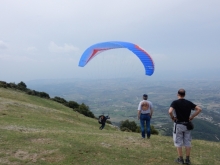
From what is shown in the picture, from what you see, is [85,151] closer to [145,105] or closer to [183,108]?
[145,105]

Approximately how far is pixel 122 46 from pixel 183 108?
8.51 m

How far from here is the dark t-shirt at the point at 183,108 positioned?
9070 millimetres

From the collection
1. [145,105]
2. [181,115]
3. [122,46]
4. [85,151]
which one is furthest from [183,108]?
[122,46]

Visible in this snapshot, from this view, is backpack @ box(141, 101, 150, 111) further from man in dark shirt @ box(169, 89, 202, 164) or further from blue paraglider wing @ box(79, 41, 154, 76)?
man in dark shirt @ box(169, 89, 202, 164)

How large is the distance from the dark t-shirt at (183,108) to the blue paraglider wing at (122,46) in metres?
6.80

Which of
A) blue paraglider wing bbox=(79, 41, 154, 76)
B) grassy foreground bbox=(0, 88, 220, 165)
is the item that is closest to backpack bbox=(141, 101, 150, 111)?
grassy foreground bbox=(0, 88, 220, 165)

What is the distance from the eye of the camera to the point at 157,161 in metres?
10.2

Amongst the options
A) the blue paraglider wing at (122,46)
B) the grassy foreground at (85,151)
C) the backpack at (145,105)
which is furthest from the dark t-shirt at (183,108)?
the blue paraglider wing at (122,46)

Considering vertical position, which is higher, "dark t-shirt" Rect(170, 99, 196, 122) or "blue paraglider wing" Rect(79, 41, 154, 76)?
"blue paraglider wing" Rect(79, 41, 154, 76)

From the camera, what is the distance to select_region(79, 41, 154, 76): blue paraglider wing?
52.3ft

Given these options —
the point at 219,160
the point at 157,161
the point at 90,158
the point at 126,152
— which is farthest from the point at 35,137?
the point at 219,160

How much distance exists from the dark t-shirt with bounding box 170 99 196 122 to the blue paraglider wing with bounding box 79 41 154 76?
6.80 meters

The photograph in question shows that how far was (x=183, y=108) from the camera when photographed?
29.9ft

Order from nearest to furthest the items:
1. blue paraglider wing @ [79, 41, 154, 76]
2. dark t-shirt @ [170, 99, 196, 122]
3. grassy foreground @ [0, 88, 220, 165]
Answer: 1. dark t-shirt @ [170, 99, 196, 122]
2. grassy foreground @ [0, 88, 220, 165]
3. blue paraglider wing @ [79, 41, 154, 76]
